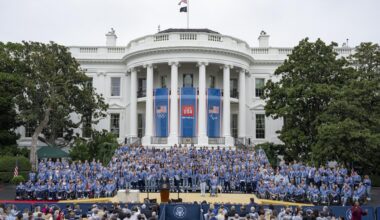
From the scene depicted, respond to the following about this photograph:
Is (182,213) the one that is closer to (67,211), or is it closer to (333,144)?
(67,211)

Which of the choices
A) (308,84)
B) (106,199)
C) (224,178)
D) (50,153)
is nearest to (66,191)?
(106,199)

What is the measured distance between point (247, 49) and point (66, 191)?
2505 cm

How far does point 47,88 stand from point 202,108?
13772mm

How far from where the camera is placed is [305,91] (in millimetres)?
35406

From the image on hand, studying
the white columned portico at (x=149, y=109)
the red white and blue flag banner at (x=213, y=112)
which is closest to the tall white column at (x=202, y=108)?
the red white and blue flag banner at (x=213, y=112)

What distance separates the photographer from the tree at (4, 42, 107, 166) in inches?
1492

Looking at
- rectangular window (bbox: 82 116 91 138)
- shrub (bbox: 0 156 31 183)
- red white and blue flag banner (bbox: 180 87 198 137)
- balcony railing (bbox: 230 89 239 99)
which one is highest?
balcony railing (bbox: 230 89 239 99)

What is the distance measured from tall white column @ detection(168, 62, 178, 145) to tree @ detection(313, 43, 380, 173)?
12.4 m

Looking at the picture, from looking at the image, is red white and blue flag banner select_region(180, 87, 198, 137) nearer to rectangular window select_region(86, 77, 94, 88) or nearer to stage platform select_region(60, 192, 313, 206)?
rectangular window select_region(86, 77, 94, 88)

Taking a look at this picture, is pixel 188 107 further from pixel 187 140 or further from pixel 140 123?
pixel 140 123

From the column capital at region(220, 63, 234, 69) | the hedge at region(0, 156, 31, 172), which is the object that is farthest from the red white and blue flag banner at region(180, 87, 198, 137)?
the hedge at region(0, 156, 31, 172)

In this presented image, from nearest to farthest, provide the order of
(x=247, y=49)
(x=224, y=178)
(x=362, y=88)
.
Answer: (x=224, y=178), (x=362, y=88), (x=247, y=49)

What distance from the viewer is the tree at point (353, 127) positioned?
1182 inches

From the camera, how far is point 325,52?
121ft
